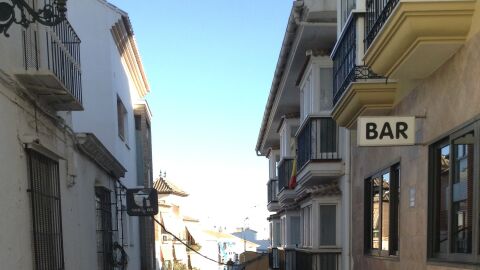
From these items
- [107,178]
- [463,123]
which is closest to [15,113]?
[463,123]

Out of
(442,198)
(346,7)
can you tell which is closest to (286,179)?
(346,7)

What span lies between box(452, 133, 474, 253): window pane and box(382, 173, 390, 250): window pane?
2.25m

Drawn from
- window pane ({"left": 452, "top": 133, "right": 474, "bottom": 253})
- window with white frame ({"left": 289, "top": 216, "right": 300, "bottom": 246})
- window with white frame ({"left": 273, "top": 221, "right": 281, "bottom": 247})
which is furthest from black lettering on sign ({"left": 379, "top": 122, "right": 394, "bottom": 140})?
window with white frame ({"left": 273, "top": 221, "right": 281, "bottom": 247})

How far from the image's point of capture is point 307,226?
45.6ft

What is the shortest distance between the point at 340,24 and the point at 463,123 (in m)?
4.88

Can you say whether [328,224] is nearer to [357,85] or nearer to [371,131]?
[357,85]

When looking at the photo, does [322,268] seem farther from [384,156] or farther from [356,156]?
[384,156]

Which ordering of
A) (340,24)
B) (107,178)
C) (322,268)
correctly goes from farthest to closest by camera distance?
1. (322,268)
2. (107,178)
3. (340,24)

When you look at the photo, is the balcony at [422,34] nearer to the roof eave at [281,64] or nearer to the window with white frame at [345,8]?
the window with white frame at [345,8]

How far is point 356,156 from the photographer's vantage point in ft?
31.1

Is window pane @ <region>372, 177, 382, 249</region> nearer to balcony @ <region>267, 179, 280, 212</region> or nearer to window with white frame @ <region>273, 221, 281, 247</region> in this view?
balcony @ <region>267, 179, 280, 212</region>

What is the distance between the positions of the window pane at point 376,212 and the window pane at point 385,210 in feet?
0.70

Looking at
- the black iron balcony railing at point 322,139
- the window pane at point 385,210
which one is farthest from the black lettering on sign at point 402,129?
the black iron balcony railing at point 322,139

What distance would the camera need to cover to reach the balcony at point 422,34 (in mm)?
4633
